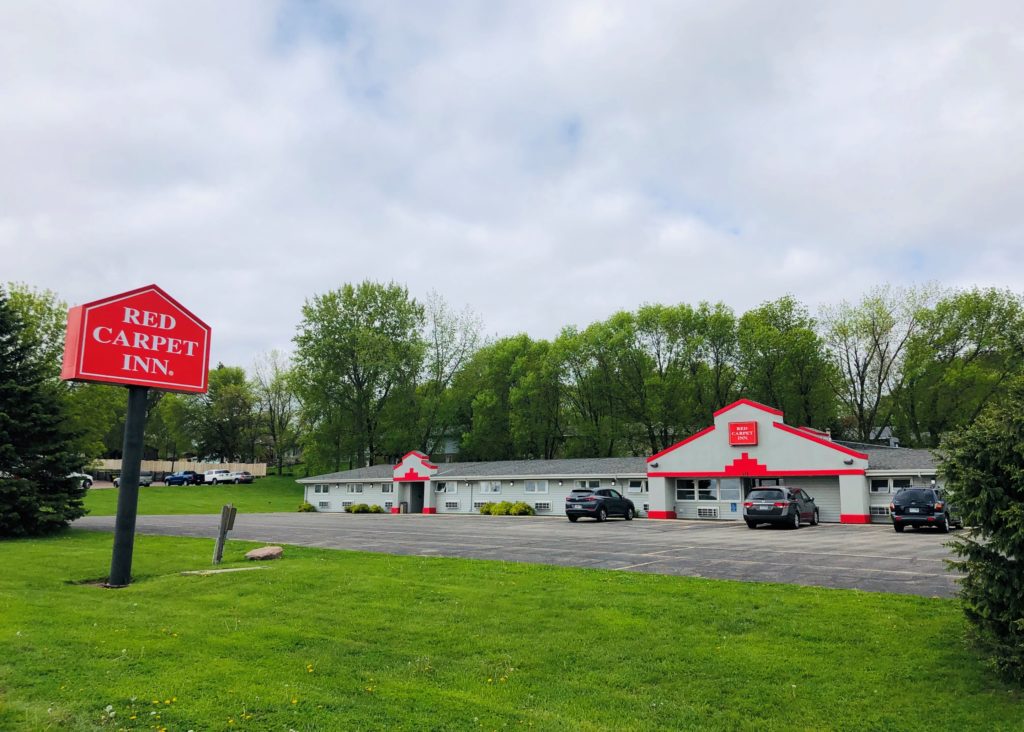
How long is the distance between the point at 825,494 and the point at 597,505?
35.9 feet

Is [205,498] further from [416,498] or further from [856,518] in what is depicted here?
[856,518]

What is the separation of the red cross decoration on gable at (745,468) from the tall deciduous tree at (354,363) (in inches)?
1294

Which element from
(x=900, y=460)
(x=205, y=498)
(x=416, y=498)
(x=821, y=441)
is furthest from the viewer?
(x=205, y=498)

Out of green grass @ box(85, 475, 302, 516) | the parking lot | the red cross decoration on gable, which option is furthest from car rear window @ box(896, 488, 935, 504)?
green grass @ box(85, 475, 302, 516)

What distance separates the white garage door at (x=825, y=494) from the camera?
33.8m

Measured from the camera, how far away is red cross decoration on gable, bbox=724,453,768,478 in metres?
35.5

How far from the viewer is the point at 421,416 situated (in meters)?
63.1

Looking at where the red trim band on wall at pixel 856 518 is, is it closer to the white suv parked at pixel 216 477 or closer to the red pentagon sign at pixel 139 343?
the red pentagon sign at pixel 139 343

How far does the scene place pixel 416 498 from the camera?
168 feet

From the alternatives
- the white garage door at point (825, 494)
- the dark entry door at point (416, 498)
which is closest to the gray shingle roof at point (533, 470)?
the dark entry door at point (416, 498)

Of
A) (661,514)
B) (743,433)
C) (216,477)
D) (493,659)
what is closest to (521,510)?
(661,514)

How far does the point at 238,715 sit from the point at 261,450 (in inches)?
3637

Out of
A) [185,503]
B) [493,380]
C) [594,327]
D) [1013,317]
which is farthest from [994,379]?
[185,503]

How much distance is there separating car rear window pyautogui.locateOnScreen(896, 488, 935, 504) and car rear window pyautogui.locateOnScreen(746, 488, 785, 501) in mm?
4098
